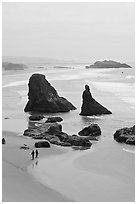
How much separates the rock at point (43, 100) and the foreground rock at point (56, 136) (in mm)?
14590

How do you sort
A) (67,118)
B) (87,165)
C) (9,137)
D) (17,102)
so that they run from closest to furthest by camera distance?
(87,165) → (9,137) → (67,118) → (17,102)

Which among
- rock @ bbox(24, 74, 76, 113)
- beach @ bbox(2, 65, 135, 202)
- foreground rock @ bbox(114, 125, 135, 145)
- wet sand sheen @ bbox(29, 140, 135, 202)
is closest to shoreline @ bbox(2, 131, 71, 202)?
beach @ bbox(2, 65, 135, 202)

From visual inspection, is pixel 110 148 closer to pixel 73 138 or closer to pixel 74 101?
pixel 73 138

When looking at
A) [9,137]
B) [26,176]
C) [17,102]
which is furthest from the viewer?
[17,102]

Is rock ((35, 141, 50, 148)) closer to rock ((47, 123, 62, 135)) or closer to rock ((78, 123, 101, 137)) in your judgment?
rock ((47, 123, 62, 135))

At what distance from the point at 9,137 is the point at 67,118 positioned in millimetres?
13011

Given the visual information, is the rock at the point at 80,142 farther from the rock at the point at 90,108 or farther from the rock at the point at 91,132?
the rock at the point at 90,108

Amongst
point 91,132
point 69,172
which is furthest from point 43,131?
point 69,172

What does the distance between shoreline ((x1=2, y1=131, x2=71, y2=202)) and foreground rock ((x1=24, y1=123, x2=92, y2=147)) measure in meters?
1.64

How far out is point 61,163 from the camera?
25875 mm

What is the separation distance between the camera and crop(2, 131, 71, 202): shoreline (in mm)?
19094

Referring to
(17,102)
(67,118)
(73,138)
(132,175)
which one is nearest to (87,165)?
(132,175)

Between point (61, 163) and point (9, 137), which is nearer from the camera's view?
point (61, 163)

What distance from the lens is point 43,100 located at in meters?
52.2
